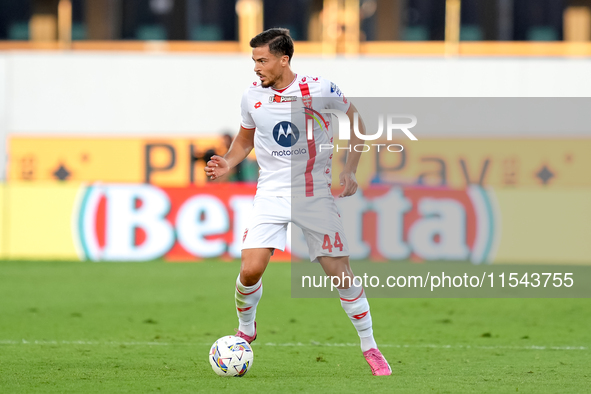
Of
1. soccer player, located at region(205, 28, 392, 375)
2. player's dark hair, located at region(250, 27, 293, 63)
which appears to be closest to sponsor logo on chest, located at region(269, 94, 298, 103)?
soccer player, located at region(205, 28, 392, 375)

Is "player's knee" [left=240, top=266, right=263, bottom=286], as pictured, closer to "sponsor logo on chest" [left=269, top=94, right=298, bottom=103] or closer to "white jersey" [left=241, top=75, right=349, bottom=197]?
"white jersey" [left=241, top=75, right=349, bottom=197]

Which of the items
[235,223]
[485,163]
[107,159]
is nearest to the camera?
[235,223]

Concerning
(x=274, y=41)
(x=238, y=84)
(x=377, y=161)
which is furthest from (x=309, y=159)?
(x=238, y=84)

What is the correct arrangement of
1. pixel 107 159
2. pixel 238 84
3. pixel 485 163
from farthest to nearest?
pixel 238 84, pixel 107 159, pixel 485 163

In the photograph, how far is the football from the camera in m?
5.24

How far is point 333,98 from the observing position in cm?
539

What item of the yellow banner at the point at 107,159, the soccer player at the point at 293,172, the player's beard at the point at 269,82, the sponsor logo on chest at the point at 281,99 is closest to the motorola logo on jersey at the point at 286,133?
the soccer player at the point at 293,172

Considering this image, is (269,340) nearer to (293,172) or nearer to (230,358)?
(230,358)

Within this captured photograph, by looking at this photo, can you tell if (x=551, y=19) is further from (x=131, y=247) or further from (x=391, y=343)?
(x=391, y=343)

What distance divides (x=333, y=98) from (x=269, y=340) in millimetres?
2446

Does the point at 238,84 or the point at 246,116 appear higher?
the point at 238,84

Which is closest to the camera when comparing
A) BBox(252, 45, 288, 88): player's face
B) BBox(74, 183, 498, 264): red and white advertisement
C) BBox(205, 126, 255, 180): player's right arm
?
BBox(252, 45, 288, 88): player's face

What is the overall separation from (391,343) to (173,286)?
4.68 metres

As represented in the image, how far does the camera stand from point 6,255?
13828mm
